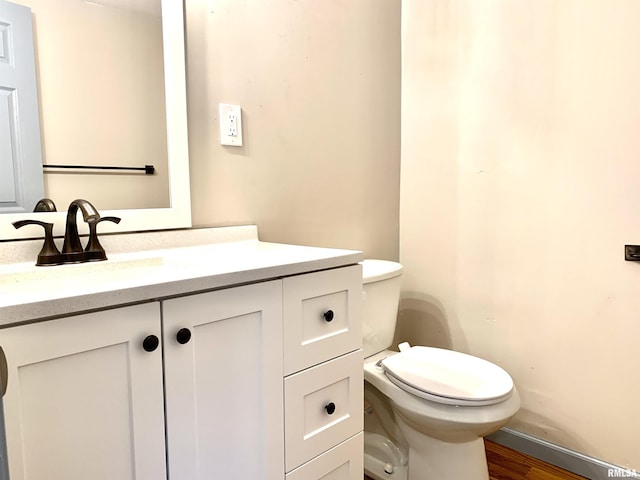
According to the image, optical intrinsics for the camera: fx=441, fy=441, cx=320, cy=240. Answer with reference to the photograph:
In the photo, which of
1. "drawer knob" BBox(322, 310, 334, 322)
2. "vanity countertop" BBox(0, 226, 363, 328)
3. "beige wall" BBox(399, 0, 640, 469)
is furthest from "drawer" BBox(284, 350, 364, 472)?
"beige wall" BBox(399, 0, 640, 469)

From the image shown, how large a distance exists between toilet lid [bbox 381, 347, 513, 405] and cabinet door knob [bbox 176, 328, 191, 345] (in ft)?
2.67

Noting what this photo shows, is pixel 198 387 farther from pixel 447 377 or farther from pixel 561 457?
pixel 561 457

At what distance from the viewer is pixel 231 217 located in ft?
4.76

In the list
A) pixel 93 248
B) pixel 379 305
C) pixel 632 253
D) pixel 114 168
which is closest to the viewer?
pixel 93 248

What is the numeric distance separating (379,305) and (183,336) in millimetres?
925

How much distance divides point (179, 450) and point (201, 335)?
21 centimetres

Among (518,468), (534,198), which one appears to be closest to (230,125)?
(534,198)

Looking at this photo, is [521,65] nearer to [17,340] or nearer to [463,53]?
[463,53]

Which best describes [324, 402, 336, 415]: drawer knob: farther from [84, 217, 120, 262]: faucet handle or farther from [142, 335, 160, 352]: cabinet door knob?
[84, 217, 120, 262]: faucet handle

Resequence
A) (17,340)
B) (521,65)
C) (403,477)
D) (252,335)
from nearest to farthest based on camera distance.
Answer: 1. (17,340)
2. (252,335)
3. (403,477)
4. (521,65)

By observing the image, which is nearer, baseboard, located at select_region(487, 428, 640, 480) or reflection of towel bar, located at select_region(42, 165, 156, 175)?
reflection of towel bar, located at select_region(42, 165, 156, 175)

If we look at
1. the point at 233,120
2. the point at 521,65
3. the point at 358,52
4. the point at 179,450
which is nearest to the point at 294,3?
the point at 358,52

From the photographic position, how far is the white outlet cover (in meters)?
1.40

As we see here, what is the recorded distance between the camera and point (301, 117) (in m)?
1.63
